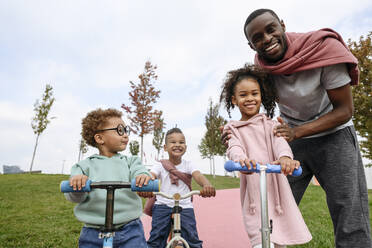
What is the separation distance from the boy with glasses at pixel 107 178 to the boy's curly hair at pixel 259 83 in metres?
1.04

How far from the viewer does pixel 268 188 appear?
2.05 meters

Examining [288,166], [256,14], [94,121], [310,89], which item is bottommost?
[288,166]

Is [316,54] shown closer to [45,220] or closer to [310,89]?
[310,89]

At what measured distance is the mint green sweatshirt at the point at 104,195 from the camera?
2.20 m

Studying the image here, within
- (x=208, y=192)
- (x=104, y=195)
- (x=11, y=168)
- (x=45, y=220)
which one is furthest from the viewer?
(x=11, y=168)

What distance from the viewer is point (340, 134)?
213cm

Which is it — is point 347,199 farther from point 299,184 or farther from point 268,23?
point 268,23

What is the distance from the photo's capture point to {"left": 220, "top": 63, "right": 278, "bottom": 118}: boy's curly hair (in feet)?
7.94

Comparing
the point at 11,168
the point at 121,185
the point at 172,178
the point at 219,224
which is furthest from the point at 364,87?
the point at 11,168

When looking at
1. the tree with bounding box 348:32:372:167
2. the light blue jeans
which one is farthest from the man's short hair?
the tree with bounding box 348:32:372:167

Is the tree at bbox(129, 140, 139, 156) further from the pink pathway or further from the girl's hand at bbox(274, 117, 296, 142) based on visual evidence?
the girl's hand at bbox(274, 117, 296, 142)

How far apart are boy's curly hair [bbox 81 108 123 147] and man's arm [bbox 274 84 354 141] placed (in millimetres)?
1604

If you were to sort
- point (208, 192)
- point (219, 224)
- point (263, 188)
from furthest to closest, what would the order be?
point (219, 224), point (208, 192), point (263, 188)

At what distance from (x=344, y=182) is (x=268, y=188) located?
0.57m
